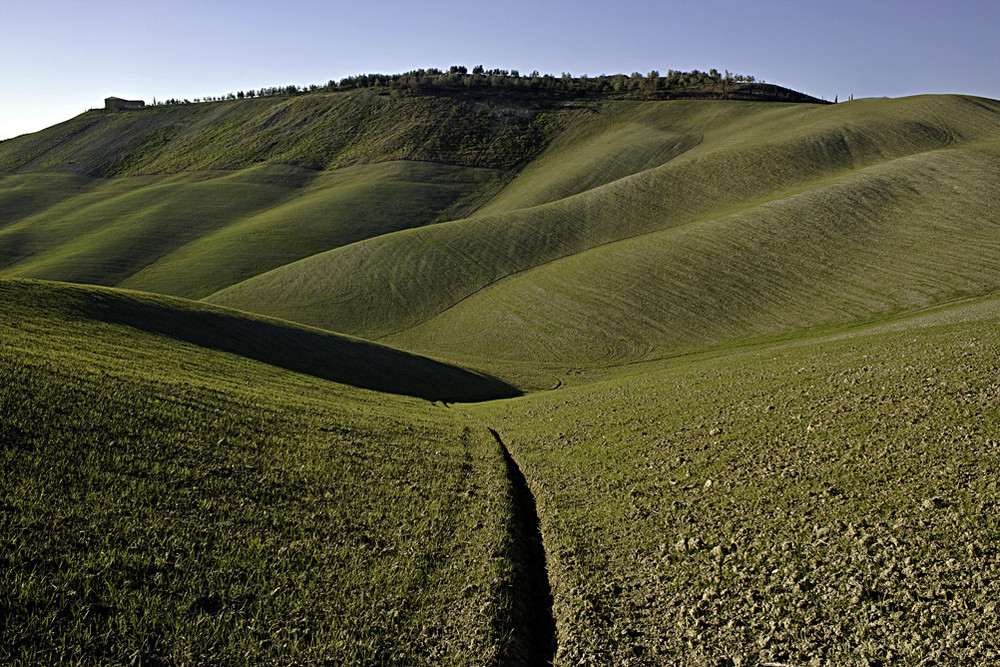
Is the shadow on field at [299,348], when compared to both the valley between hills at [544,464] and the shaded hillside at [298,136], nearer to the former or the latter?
the valley between hills at [544,464]

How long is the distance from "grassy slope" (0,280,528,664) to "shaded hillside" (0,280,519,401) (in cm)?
618

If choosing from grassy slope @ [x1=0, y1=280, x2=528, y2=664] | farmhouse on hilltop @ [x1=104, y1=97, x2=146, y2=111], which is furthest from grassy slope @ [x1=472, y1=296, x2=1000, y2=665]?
farmhouse on hilltop @ [x1=104, y1=97, x2=146, y2=111]

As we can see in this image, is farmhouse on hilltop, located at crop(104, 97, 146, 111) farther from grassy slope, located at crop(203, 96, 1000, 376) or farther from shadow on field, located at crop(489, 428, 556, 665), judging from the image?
shadow on field, located at crop(489, 428, 556, 665)

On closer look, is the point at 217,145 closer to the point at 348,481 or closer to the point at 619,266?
the point at 619,266

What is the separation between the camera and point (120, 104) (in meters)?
169

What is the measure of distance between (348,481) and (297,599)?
564 centimetres

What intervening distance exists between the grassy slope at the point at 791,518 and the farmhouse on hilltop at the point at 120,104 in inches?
7162

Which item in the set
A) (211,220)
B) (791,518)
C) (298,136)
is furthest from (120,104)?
(791,518)

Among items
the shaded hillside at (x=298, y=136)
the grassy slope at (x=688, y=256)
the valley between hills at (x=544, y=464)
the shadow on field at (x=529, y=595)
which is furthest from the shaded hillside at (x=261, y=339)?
the shaded hillside at (x=298, y=136)

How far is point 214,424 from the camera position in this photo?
18453 mm

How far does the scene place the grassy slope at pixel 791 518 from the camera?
35.0 feet

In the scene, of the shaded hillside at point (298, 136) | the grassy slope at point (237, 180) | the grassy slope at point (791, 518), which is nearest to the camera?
the grassy slope at point (791, 518)

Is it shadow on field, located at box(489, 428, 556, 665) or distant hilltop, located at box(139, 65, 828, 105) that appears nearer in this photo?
shadow on field, located at box(489, 428, 556, 665)

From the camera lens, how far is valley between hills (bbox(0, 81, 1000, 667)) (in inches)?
426
